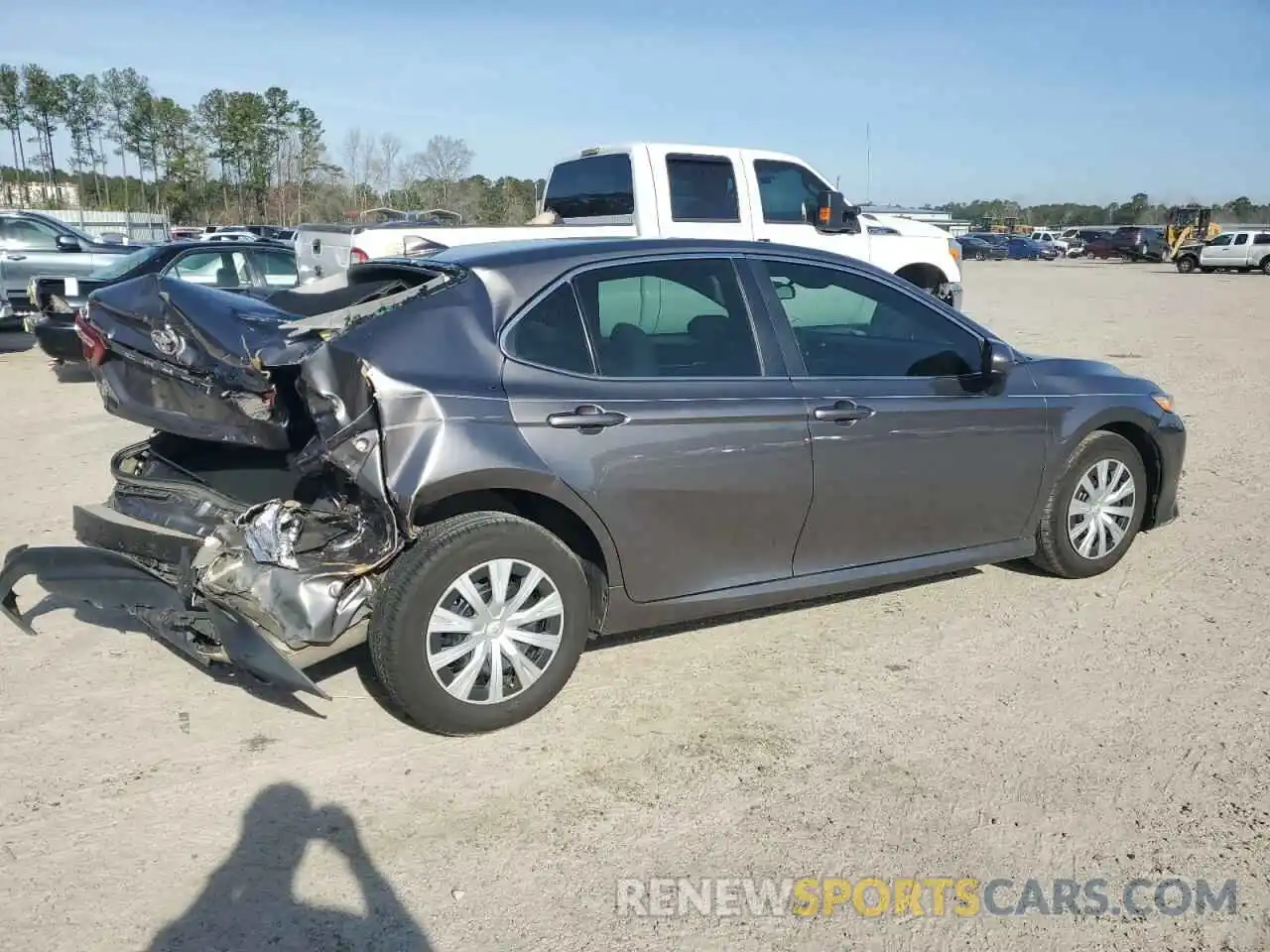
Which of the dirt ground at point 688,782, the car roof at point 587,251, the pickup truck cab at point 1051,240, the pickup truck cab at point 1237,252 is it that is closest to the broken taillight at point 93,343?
the dirt ground at point 688,782

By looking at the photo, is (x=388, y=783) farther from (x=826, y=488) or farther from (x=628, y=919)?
(x=826, y=488)

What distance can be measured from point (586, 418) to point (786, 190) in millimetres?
7085

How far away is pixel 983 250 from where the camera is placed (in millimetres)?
55969

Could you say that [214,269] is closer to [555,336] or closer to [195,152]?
[555,336]

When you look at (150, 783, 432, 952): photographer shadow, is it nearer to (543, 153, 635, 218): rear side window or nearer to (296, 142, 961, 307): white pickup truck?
(296, 142, 961, 307): white pickup truck

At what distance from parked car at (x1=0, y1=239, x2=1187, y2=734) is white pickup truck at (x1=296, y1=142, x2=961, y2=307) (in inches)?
179

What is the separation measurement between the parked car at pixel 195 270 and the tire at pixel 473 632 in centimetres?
907

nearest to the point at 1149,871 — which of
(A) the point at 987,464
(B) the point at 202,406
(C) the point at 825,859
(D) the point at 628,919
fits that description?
(C) the point at 825,859

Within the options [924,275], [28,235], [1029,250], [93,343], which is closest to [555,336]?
[93,343]

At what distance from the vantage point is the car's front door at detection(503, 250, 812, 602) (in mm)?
3924

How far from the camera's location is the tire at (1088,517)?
17.2 ft

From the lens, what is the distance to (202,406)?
409cm

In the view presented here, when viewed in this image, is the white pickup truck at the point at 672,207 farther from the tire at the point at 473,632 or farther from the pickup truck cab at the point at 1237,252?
the pickup truck cab at the point at 1237,252

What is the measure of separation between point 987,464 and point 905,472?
0.52m
